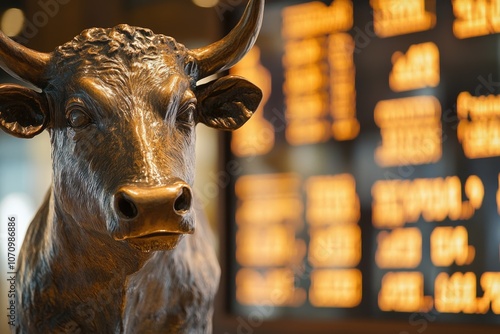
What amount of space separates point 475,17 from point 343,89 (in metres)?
0.62

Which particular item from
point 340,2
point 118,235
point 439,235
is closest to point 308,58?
point 340,2

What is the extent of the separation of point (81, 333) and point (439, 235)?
1.60 m

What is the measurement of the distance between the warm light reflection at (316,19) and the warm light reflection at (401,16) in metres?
0.14

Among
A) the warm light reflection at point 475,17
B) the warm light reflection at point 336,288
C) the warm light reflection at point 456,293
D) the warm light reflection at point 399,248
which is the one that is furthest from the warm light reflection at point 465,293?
the warm light reflection at point 475,17

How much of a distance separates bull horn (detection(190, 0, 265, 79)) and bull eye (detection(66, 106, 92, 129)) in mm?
278

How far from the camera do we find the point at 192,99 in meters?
1.56

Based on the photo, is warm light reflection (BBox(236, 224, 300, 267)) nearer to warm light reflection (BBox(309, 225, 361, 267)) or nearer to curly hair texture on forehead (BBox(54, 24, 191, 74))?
warm light reflection (BBox(309, 225, 361, 267))

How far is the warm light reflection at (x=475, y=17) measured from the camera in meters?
2.82

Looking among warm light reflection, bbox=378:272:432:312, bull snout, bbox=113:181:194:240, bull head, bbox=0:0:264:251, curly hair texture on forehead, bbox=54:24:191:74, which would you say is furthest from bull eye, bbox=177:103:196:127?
warm light reflection, bbox=378:272:432:312

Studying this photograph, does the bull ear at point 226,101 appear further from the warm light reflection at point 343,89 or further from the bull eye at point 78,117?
the warm light reflection at point 343,89

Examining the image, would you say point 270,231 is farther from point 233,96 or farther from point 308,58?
point 233,96

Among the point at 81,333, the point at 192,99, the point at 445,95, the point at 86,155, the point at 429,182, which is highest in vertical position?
the point at 445,95

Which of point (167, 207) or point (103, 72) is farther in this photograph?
point (103, 72)

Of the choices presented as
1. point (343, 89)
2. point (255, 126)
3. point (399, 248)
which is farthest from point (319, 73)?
point (399, 248)
